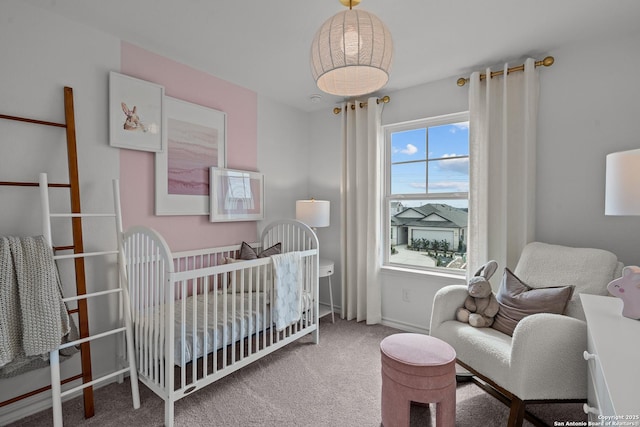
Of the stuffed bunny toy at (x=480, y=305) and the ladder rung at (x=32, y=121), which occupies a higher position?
the ladder rung at (x=32, y=121)

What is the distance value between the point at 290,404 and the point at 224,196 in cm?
173

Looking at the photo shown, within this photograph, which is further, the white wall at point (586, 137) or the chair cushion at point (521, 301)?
the white wall at point (586, 137)

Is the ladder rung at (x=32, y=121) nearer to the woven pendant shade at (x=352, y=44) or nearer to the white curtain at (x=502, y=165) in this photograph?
the woven pendant shade at (x=352, y=44)

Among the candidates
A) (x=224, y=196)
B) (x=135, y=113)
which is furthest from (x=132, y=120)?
(x=224, y=196)

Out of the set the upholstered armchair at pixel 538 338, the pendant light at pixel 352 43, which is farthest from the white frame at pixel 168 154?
the upholstered armchair at pixel 538 338

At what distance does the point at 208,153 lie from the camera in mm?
2660

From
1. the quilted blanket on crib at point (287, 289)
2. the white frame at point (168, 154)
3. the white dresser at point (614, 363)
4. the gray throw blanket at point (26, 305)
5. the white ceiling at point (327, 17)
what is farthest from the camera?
the white frame at point (168, 154)

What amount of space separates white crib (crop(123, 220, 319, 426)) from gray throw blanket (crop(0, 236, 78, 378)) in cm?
42

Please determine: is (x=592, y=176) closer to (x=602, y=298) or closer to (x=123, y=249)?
(x=602, y=298)

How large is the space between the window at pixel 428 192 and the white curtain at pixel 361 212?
0.60ft

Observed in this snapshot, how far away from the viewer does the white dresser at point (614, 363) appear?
2.37ft

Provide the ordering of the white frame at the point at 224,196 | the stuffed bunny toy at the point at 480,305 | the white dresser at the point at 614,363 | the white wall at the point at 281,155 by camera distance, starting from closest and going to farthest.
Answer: the white dresser at the point at 614,363
the stuffed bunny toy at the point at 480,305
the white frame at the point at 224,196
the white wall at the point at 281,155

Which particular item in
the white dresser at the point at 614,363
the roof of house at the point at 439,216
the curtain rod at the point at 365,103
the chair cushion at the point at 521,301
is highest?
the curtain rod at the point at 365,103

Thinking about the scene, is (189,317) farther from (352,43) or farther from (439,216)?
(439,216)
